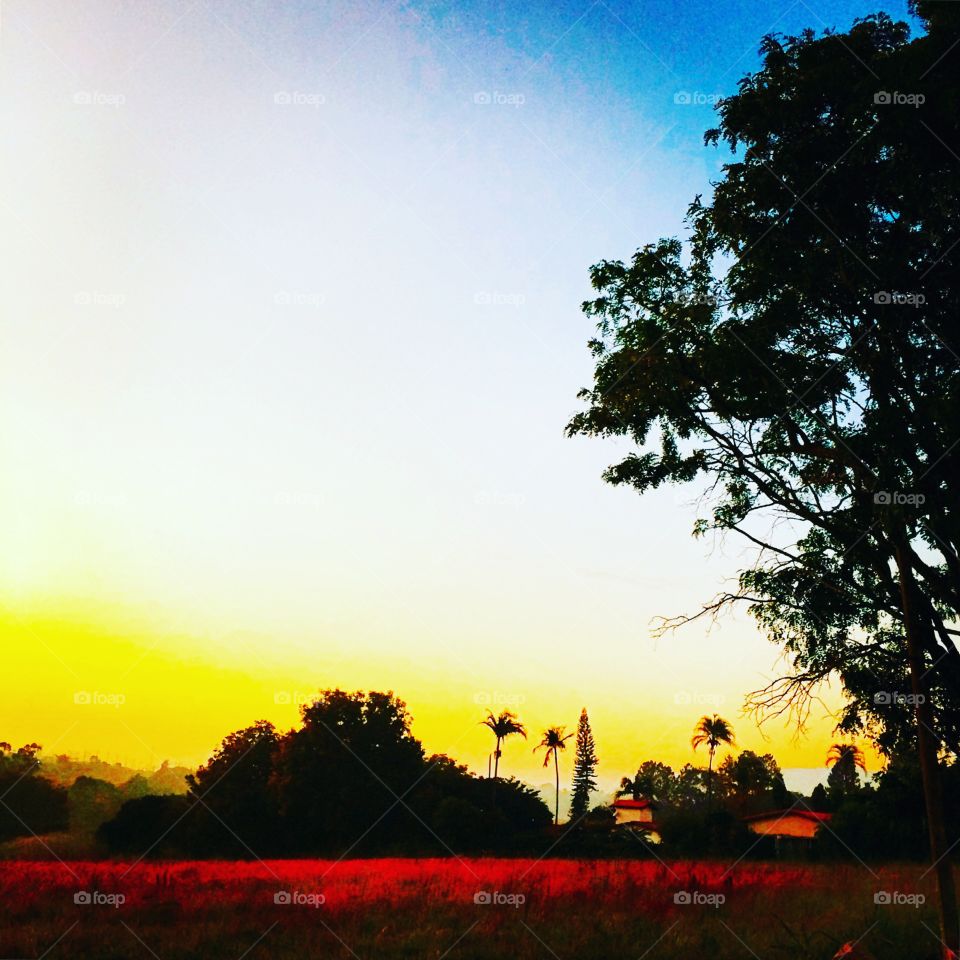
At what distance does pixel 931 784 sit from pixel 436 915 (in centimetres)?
950

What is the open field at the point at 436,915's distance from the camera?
1298 centimetres

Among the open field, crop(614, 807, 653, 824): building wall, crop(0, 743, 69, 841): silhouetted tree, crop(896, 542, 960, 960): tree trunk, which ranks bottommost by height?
crop(614, 807, 653, 824): building wall

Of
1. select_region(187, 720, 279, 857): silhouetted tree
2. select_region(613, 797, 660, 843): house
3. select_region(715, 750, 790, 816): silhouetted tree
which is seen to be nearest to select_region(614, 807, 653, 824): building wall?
select_region(613, 797, 660, 843): house

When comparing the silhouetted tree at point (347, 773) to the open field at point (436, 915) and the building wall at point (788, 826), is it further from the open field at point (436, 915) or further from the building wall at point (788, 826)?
the building wall at point (788, 826)

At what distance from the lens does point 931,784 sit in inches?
477

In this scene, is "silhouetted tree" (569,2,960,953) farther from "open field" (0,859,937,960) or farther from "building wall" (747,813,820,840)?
"building wall" (747,813,820,840)

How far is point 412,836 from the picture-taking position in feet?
127

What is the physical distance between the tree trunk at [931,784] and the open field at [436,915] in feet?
7.31

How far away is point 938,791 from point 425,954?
27.6 feet

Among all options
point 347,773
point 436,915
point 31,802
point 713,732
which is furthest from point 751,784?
point 436,915

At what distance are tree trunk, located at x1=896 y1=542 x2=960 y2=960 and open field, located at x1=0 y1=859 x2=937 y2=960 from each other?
223 centimetres

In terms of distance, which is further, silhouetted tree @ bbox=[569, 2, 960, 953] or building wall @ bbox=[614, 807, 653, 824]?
building wall @ bbox=[614, 807, 653, 824]

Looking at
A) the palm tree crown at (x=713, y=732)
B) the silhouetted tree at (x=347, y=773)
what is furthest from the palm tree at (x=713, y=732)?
the silhouetted tree at (x=347, y=773)

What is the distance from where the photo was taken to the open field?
12984mm
